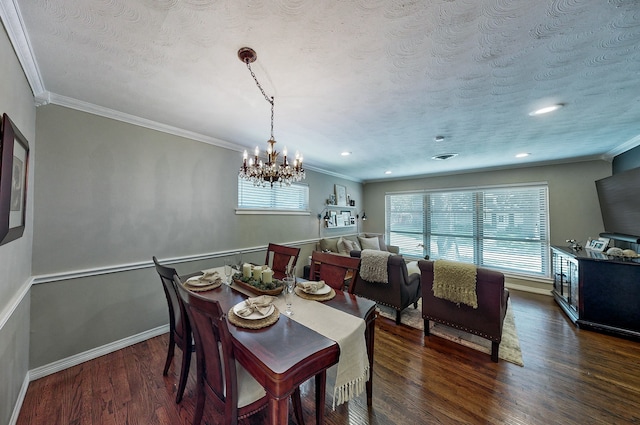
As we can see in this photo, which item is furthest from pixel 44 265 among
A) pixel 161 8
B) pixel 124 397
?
pixel 161 8

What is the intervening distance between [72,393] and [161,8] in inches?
110

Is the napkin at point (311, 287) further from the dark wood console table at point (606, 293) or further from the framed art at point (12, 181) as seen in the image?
the dark wood console table at point (606, 293)

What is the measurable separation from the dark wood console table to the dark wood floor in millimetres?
202

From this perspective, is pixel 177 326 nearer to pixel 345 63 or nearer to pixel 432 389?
pixel 432 389

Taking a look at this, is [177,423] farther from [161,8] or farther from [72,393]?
[161,8]

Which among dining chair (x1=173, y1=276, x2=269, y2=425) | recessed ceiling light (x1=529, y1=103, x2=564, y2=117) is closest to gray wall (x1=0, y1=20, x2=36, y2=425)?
dining chair (x1=173, y1=276, x2=269, y2=425)

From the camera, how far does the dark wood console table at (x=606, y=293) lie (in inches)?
100

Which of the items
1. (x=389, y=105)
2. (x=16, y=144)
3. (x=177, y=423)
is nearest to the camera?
(x=16, y=144)

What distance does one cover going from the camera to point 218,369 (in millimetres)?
1205

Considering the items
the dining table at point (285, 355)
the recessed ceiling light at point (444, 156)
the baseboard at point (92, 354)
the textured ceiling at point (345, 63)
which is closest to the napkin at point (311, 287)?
the dining table at point (285, 355)

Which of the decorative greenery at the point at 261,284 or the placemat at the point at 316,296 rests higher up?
the decorative greenery at the point at 261,284

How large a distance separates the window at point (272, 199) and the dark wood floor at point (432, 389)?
80.1 inches

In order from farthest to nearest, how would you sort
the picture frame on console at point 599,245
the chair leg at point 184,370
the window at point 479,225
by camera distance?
1. the window at point 479,225
2. the picture frame on console at point 599,245
3. the chair leg at point 184,370

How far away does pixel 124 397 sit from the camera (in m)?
1.76
